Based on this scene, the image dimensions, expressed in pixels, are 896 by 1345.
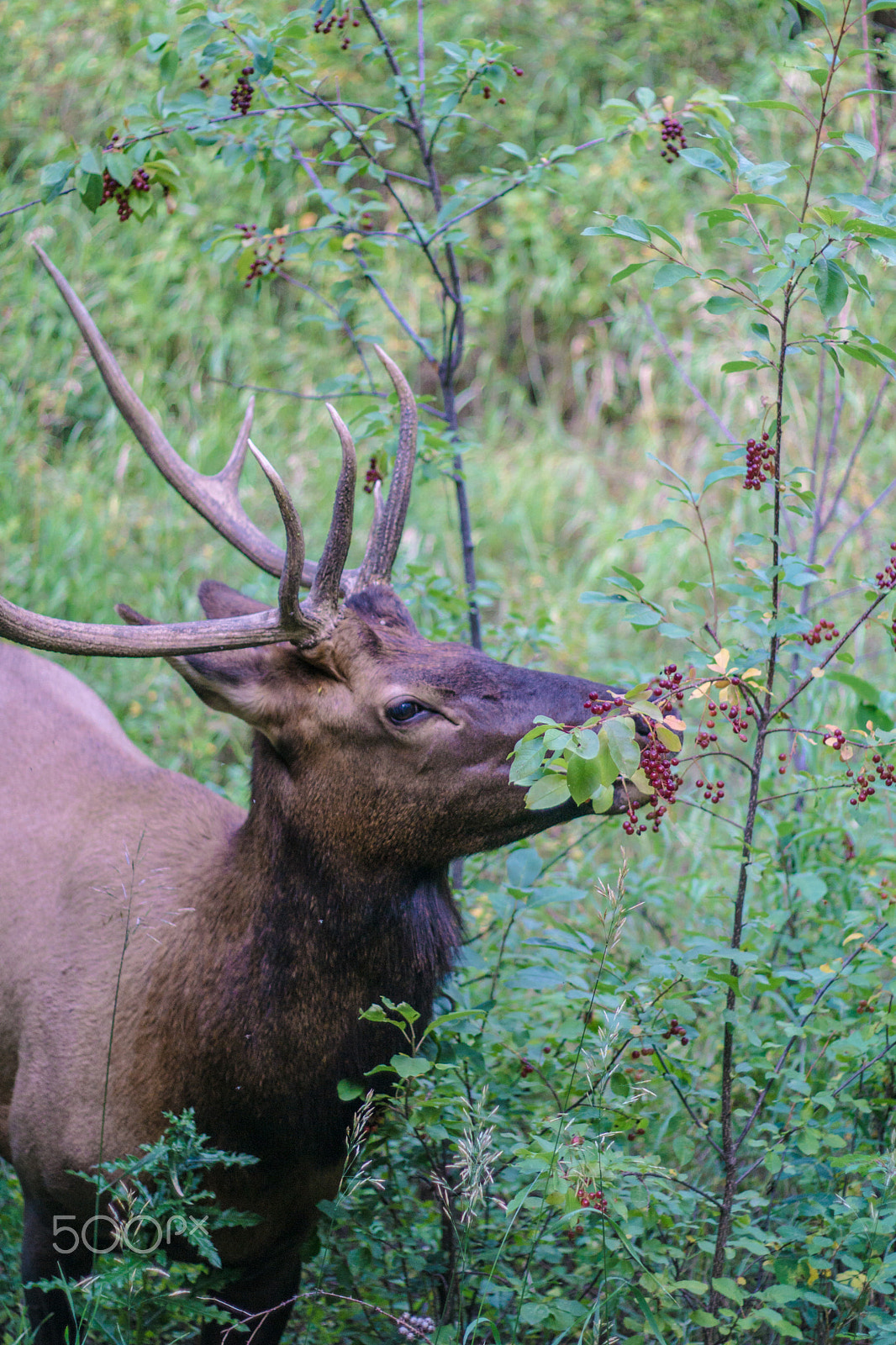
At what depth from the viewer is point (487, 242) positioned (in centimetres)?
892

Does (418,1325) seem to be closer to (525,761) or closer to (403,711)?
(403,711)

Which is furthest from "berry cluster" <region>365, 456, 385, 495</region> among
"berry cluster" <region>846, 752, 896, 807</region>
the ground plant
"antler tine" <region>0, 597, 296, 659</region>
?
"berry cluster" <region>846, 752, 896, 807</region>

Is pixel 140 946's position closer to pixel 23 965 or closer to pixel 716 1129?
pixel 23 965

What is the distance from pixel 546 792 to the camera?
75.9 inches

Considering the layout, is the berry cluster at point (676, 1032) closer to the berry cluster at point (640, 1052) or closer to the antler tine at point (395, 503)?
the berry cluster at point (640, 1052)

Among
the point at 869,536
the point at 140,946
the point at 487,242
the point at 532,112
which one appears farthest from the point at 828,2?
the point at 140,946

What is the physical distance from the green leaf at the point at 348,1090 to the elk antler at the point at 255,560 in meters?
0.90

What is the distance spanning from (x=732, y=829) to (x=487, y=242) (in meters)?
5.74

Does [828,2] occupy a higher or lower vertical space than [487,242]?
higher

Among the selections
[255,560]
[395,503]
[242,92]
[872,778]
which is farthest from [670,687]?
[242,92]

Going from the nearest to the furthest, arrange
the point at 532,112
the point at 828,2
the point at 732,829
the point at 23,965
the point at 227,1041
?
the point at 227,1041 → the point at 23,965 → the point at 732,829 → the point at 828,2 → the point at 532,112

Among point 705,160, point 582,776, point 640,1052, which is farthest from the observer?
point 640,1052

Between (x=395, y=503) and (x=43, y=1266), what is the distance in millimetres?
1939

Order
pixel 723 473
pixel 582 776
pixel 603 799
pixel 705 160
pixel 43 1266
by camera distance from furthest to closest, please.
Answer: pixel 43 1266, pixel 723 473, pixel 705 160, pixel 603 799, pixel 582 776
